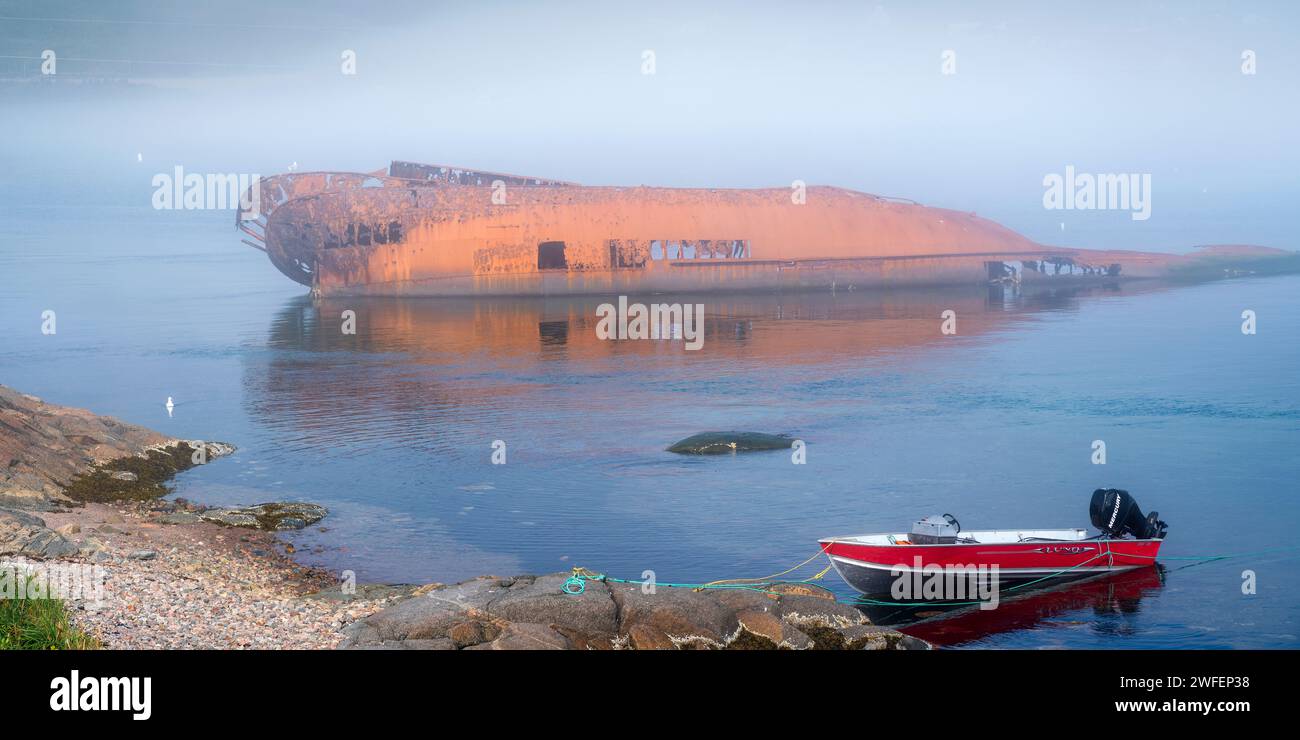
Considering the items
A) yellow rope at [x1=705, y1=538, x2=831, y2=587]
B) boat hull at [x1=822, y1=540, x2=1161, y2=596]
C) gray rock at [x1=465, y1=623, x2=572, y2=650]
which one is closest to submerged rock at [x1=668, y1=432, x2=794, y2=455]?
yellow rope at [x1=705, y1=538, x2=831, y2=587]

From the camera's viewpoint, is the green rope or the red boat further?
the red boat

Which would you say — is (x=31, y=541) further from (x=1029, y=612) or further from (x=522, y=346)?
(x=522, y=346)

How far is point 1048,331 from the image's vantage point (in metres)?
70.1

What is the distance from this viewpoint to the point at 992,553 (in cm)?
Answer: 2047

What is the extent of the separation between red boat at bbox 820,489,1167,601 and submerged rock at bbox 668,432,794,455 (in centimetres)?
1221

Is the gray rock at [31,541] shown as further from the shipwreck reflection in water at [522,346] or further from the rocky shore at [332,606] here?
the shipwreck reflection in water at [522,346]

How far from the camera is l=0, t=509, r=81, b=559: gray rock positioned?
56.4 ft

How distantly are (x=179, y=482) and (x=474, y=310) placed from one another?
156 feet

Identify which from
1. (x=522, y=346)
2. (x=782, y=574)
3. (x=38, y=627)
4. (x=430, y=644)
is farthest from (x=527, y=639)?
(x=522, y=346)

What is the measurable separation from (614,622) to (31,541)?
874 centimetres

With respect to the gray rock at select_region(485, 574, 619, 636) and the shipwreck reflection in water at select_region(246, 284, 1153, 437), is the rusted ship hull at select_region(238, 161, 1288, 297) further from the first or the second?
the gray rock at select_region(485, 574, 619, 636)

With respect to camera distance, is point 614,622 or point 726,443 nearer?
point 614,622

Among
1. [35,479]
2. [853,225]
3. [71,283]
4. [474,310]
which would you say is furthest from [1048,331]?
[71,283]

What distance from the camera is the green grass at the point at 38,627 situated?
505 inches
